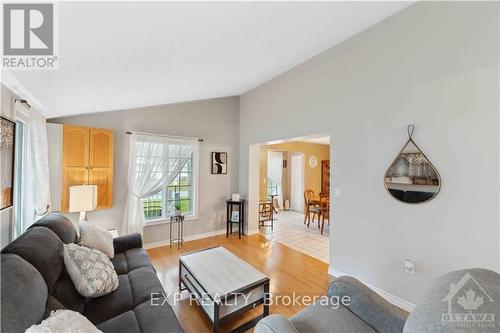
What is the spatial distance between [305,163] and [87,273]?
6.64m

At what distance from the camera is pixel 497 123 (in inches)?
66.7

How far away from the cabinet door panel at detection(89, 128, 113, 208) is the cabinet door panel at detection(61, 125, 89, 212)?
7 centimetres

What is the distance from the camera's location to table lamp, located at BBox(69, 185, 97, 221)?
2.70 metres

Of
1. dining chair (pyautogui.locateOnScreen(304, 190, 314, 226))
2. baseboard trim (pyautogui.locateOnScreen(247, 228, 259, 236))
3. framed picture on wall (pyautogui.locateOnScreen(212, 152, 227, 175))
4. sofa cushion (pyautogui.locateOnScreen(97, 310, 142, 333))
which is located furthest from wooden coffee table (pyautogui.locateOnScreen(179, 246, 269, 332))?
dining chair (pyautogui.locateOnScreen(304, 190, 314, 226))

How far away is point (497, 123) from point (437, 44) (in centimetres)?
91

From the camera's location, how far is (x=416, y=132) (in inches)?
84.0

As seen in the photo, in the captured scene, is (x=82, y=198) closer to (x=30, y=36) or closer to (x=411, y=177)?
(x=30, y=36)

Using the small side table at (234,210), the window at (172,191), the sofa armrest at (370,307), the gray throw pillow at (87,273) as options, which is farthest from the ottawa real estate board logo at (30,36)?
the small side table at (234,210)

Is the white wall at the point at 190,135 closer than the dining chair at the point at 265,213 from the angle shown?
Yes

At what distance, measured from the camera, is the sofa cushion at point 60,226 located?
1.74 m

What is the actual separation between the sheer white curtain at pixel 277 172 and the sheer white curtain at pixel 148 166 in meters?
3.85

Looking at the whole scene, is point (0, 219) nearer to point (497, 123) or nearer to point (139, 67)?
point (139, 67)

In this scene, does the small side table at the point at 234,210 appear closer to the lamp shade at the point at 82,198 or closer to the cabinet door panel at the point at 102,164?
the cabinet door panel at the point at 102,164

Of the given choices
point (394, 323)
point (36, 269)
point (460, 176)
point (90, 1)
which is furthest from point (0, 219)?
point (460, 176)
